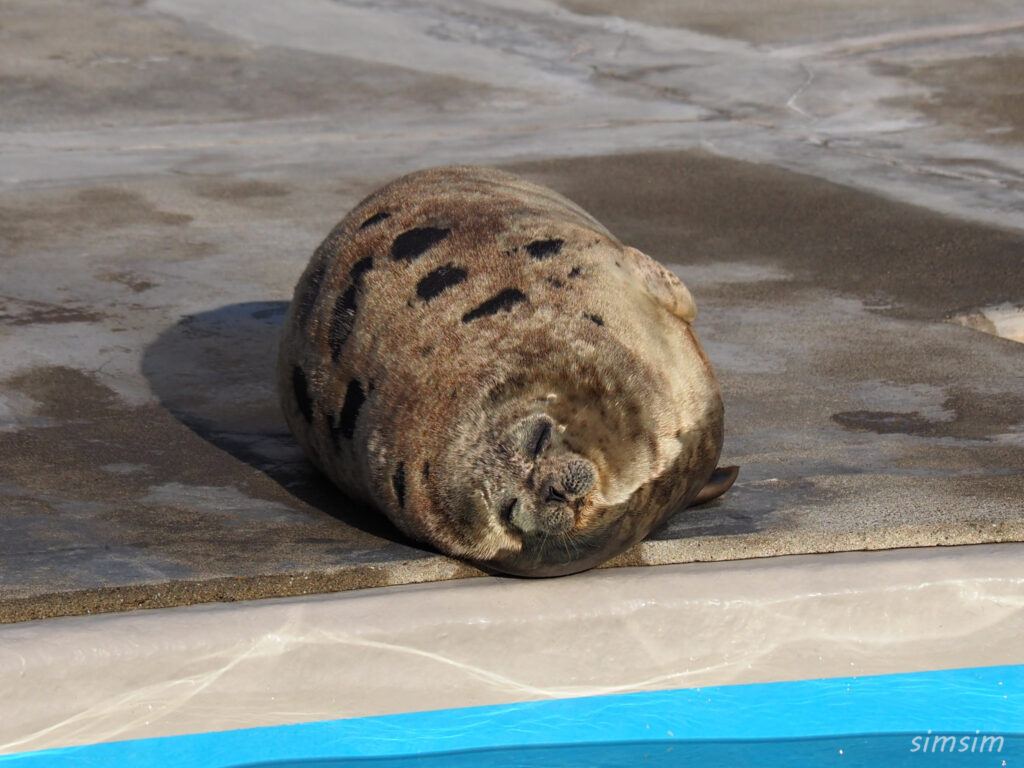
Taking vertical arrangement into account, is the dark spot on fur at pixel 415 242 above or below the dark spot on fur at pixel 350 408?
above

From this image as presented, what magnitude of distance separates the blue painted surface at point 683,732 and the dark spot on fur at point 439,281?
114 cm

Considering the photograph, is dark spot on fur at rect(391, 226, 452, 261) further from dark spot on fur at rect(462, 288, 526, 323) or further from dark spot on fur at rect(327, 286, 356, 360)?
dark spot on fur at rect(462, 288, 526, 323)

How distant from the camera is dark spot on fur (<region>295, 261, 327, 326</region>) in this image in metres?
4.32

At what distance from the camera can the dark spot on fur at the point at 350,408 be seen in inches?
156

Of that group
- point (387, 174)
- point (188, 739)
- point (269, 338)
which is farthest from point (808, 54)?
point (188, 739)

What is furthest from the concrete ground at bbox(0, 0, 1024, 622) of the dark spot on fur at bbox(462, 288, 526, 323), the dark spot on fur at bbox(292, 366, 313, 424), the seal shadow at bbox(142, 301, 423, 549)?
the dark spot on fur at bbox(462, 288, 526, 323)

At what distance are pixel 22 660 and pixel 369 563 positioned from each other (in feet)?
3.02

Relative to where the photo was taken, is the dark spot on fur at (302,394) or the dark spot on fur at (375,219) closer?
the dark spot on fur at (302,394)

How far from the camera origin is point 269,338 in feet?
20.2

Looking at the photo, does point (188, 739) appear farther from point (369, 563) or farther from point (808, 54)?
point (808, 54)

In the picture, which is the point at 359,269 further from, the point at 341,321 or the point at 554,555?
the point at 554,555

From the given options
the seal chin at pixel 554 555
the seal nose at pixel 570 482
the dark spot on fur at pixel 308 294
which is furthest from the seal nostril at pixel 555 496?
the dark spot on fur at pixel 308 294

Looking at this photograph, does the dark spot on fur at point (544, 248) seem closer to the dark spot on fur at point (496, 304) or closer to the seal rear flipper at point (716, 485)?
the dark spot on fur at point (496, 304)

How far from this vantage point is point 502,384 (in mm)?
3654
